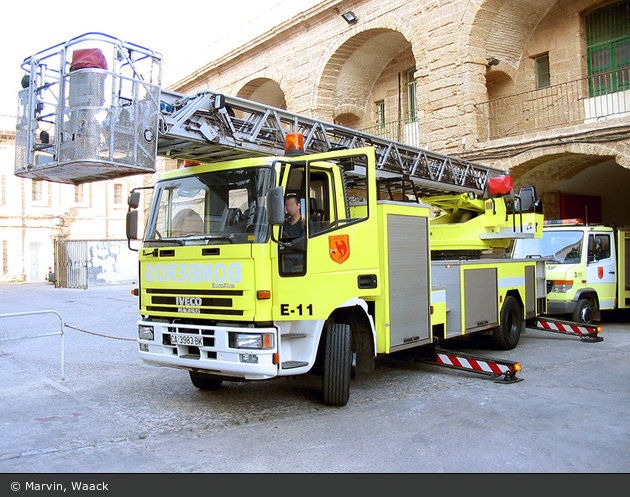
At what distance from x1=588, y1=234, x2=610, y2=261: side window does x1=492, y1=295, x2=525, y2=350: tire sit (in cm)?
333

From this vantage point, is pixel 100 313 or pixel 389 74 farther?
pixel 389 74

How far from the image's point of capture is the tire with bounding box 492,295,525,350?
30.8ft

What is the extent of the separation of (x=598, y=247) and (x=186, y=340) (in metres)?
9.69

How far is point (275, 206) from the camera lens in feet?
18.0

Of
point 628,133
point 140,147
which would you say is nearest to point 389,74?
point 628,133

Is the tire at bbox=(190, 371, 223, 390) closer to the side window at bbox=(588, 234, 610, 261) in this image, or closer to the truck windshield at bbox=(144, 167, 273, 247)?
the truck windshield at bbox=(144, 167, 273, 247)

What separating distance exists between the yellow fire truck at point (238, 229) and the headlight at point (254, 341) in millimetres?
13

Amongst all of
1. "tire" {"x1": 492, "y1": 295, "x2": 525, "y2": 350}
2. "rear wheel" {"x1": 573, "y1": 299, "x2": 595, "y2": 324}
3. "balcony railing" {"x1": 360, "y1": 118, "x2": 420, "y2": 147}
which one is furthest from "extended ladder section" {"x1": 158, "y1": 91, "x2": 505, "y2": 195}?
"balcony railing" {"x1": 360, "y1": 118, "x2": 420, "y2": 147}

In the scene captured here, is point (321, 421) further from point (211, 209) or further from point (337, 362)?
point (211, 209)

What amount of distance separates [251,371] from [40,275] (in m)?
38.2

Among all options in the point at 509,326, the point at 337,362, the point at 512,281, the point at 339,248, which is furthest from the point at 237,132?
the point at 509,326
